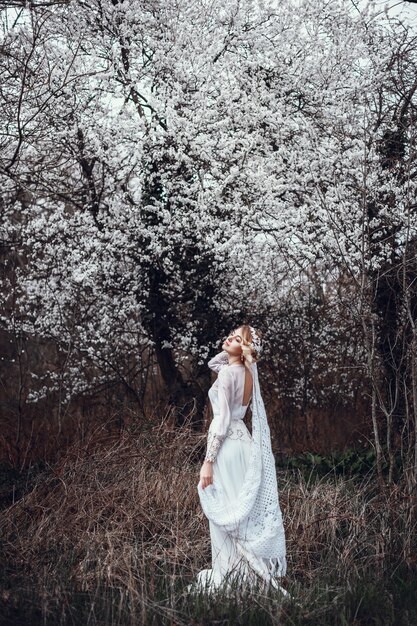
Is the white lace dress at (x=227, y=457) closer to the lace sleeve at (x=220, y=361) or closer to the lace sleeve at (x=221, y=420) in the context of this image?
the lace sleeve at (x=221, y=420)

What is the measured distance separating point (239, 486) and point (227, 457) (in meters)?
0.20

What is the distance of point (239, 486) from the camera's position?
545 centimetres

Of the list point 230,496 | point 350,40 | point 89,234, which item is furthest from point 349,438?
point 230,496

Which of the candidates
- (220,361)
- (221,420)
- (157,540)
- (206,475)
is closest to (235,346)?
(220,361)

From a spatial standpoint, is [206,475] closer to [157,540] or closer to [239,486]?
[239,486]

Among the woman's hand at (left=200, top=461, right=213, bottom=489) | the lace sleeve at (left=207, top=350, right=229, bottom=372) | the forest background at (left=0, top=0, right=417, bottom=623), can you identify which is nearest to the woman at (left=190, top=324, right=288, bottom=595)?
the woman's hand at (left=200, top=461, right=213, bottom=489)

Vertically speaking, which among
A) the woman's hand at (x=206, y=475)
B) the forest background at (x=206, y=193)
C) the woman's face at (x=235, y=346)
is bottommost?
the woman's hand at (x=206, y=475)

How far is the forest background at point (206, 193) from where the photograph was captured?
10.1m

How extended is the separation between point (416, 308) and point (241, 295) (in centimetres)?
268

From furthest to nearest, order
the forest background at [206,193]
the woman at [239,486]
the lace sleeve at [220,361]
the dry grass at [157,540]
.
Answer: the forest background at [206,193] → the lace sleeve at [220,361] → the woman at [239,486] → the dry grass at [157,540]

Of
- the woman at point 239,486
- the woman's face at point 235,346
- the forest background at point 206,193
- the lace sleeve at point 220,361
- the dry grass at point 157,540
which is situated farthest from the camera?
the forest background at point 206,193

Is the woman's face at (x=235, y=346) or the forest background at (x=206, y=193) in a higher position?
the forest background at (x=206, y=193)

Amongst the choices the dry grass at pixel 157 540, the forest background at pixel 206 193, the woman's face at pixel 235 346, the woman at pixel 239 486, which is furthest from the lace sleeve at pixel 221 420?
the forest background at pixel 206 193

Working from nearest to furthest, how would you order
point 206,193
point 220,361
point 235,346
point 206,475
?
point 206,475, point 235,346, point 220,361, point 206,193
